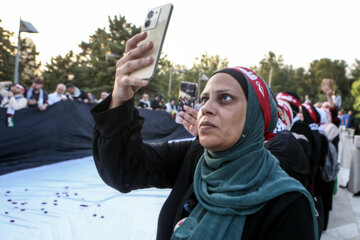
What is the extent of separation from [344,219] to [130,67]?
544 centimetres

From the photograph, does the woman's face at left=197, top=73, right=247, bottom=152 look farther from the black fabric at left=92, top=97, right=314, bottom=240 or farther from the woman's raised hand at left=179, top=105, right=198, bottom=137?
the woman's raised hand at left=179, top=105, right=198, bottom=137

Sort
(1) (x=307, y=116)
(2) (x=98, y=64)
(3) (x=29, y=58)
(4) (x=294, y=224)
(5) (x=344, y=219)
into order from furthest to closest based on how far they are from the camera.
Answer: (3) (x=29, y=58), (2) (x=98, y=64), (5) (x=344, y=219), (1) (x=307, y=116), (4) (x=294, y=224)

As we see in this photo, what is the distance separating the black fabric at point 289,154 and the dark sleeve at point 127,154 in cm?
90

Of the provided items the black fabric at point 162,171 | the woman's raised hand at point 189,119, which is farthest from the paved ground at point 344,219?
the black fabric at point 162,171

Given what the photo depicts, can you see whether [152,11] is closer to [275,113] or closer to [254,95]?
[254,95]

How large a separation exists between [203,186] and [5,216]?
11.1 ft

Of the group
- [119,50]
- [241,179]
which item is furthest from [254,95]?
[119,50]

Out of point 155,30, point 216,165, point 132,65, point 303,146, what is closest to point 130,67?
point 132,65

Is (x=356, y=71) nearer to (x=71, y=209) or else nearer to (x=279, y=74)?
(x=279, y=74)

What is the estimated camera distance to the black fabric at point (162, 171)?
3.59 ft

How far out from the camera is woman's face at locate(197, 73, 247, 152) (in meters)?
1.26

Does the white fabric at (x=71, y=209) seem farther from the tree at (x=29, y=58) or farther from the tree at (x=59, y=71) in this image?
the tree at (x=29, y=58)

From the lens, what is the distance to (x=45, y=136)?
6.76 m

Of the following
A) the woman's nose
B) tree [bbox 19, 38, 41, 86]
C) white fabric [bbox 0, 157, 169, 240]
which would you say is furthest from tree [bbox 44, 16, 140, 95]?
the woman's nose
